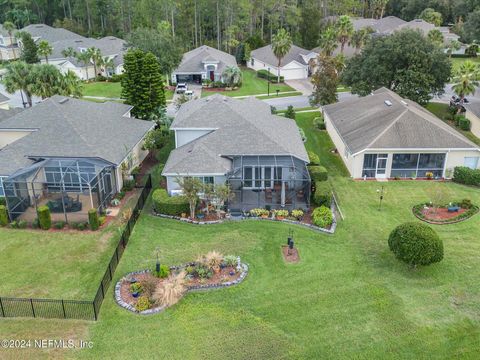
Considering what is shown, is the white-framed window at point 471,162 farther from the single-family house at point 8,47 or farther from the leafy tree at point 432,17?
the single-family house at point 8,47

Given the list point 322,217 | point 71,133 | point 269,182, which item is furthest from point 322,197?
point 71,133

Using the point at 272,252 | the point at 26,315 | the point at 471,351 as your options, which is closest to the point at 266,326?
the point at 272,252

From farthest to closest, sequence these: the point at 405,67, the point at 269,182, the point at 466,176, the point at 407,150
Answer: the point at 405,67, the point at 407,150, the point at 466,176, the point at 269,182

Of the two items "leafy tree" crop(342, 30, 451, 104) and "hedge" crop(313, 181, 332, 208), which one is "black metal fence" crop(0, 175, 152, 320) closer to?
"hedge" crop(313, 181, 332, 208)

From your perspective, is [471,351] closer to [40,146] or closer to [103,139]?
[103,139]

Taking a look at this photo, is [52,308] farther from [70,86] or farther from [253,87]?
[253,87]

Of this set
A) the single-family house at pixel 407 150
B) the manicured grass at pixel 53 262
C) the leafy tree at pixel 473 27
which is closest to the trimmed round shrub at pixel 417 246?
the single-family house at pixel 407 150
